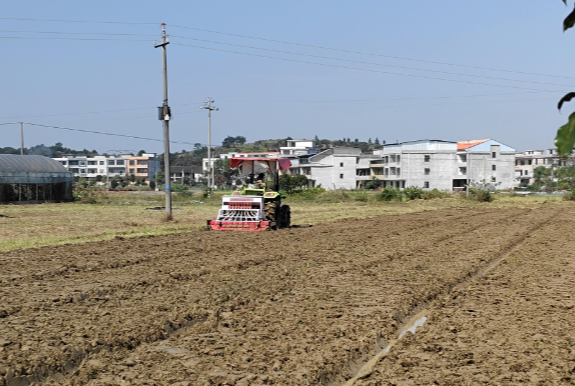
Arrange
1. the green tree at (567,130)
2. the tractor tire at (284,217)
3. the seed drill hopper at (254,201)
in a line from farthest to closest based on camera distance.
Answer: the tractor tire at (284,217)
the seed drill hopper at (254,201)
the green tree at (567,130)

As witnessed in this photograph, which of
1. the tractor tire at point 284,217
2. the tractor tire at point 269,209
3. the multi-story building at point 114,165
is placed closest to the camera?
the tractor tire at point 269,209

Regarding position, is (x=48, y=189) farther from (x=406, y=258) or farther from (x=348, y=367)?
(x=348, y=367)

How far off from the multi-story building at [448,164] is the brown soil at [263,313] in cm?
6509

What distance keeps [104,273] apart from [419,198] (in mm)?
40899

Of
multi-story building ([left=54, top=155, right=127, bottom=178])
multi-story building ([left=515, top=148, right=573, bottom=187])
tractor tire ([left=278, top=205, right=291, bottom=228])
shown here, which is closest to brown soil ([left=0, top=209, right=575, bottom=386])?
tractor tire ([left=278, top=205, right=291, bottom=228])

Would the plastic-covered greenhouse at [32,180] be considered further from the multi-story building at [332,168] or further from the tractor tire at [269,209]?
the multi-story building at [332,168]

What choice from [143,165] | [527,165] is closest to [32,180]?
[143,165]

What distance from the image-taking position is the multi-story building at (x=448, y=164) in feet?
261

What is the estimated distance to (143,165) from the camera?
461 feet

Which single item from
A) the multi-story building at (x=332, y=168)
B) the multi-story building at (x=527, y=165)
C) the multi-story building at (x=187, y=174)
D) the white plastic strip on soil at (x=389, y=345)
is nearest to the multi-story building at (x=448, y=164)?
the multi-story building at (x=332, y=168)

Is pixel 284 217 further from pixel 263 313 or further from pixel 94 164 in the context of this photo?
pixel 94 164

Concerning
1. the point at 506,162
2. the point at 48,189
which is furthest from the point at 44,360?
the point at 506,162

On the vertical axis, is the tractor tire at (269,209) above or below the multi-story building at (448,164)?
below

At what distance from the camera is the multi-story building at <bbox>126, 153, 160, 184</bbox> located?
447ft
